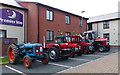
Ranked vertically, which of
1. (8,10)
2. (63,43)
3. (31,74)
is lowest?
(31,74)

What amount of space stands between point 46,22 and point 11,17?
171 inches

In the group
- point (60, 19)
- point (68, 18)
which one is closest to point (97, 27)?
point (68, 18)

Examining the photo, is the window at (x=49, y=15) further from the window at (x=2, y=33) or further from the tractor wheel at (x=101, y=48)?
the tractor wheel at (x=101, y=48)

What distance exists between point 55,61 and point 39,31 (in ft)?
18.5

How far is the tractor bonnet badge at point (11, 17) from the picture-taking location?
11.7 m

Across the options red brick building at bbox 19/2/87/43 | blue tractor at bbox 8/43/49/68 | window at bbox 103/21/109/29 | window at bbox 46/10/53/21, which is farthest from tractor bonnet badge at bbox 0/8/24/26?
window at bbox 103/21/109/29

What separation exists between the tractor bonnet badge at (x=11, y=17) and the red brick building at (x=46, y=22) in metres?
1.29

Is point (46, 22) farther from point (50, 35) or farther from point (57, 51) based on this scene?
point (57, 51)

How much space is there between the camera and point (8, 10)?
1216cm

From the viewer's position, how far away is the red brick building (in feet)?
44.9

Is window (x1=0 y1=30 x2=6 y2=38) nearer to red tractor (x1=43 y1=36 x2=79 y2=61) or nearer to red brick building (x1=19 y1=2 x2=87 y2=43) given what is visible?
red brick building (x1=19 y1=2 x2=87 y2=43)

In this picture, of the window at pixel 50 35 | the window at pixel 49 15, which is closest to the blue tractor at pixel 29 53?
the window at pixel 50 35

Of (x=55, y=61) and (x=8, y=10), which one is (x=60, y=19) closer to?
(x=8, y=10)

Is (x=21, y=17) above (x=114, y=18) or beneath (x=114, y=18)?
beneath
